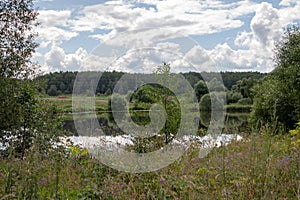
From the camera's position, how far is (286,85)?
20.2m

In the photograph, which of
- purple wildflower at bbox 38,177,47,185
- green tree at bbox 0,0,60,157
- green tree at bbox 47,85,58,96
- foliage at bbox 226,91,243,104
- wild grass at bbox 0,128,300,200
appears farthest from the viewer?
foliage at bbox 226,91,243,104

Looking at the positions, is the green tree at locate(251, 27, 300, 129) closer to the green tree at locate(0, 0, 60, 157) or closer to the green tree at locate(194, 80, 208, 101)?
the green tree at locate(194, 80, 208, 101)

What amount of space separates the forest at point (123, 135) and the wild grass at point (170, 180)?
2 centimetres

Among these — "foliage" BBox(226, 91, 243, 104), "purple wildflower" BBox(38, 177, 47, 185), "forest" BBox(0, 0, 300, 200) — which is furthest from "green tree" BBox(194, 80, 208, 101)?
"foliage" BBox(226, 91, 243, 104)

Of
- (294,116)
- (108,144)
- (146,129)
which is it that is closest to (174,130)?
(146,129)

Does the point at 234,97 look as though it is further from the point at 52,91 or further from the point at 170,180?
the point at 170,180

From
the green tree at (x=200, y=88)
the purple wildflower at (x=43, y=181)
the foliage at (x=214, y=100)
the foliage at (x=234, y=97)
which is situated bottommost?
the foliage at (x=234, y=97)

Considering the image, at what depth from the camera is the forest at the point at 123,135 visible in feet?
14.4

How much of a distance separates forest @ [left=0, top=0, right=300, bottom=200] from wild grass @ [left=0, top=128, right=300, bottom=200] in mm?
21

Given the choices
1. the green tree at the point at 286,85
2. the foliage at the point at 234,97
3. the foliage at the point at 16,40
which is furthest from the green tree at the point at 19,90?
the foliage at the point at 234,97

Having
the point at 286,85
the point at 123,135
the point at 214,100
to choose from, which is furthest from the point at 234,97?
the point at 123,135

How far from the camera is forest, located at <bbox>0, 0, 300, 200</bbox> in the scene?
438 centimetres

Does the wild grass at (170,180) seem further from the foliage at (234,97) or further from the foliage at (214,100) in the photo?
the foliage at (234,97)

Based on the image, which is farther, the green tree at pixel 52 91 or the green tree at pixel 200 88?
the green tree at pixel 52 91
